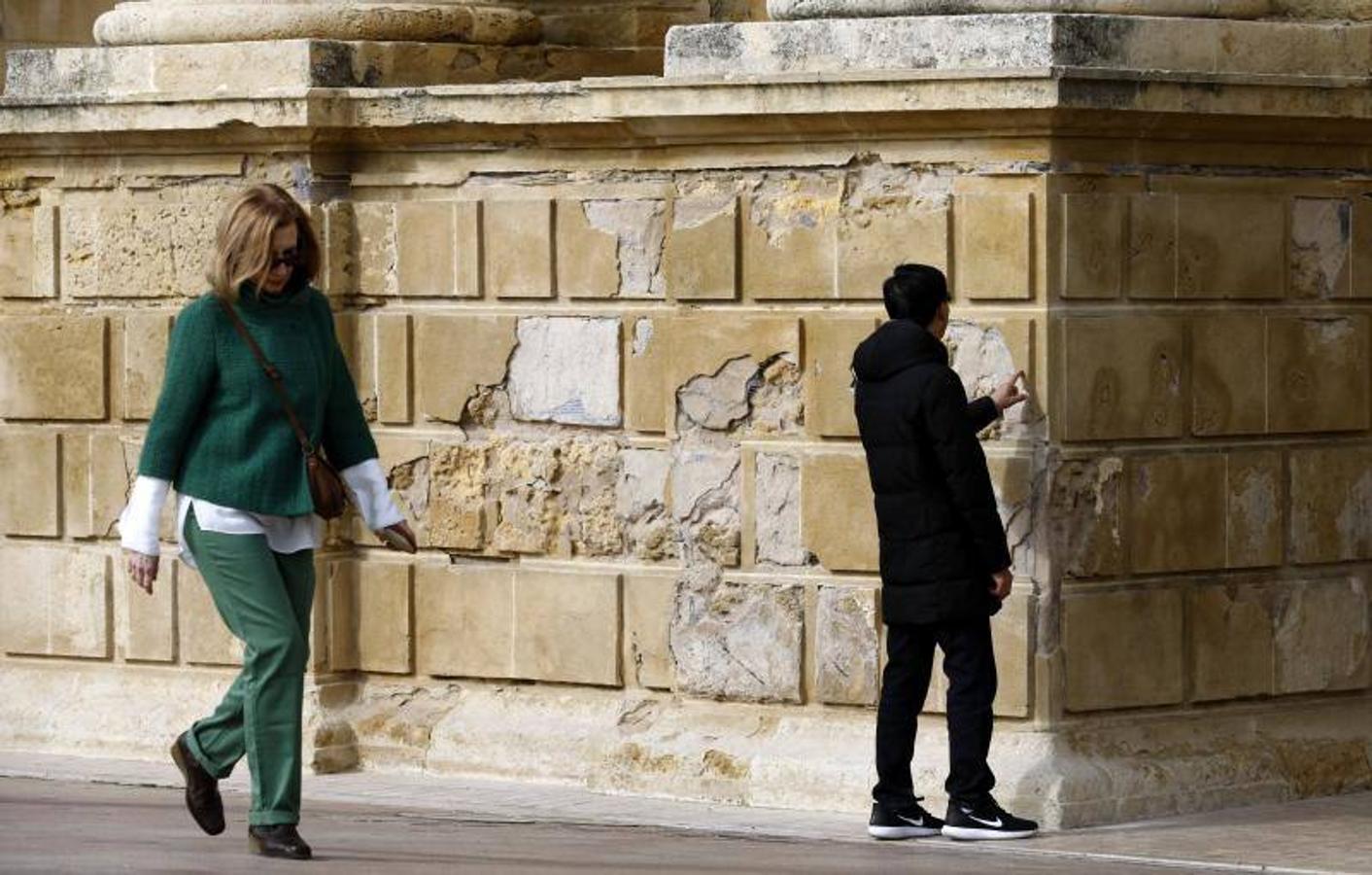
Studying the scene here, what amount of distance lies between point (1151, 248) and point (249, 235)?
2.92 meters

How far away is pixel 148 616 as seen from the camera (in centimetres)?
1337

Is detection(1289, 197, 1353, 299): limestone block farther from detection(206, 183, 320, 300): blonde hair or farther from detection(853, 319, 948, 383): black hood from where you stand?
detection(206, 183, 320, 300): blonde hair

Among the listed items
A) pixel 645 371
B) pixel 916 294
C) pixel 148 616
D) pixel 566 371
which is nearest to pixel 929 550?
pixel 916 294

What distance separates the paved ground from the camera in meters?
10.5

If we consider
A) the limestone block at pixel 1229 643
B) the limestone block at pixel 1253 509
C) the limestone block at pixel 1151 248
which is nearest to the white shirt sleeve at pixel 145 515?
the limestone block at pixel 1151 248

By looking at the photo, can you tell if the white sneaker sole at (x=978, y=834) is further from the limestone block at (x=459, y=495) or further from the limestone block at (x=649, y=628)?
the limestone block at (x=459, y=495)

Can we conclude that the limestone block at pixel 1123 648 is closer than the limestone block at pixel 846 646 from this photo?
Yes

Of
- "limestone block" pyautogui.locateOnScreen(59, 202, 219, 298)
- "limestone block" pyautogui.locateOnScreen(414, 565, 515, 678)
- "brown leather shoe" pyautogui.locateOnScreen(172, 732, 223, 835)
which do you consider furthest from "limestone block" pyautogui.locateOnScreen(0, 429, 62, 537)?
"brown leather shoe" pyautogui.locateOnScreen(172, 732, 223, 835)

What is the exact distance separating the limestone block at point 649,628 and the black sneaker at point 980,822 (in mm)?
1470

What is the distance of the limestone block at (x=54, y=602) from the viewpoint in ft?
44.3

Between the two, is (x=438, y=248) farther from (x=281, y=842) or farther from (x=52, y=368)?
(x=281, y=842)

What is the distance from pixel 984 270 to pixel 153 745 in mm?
3416

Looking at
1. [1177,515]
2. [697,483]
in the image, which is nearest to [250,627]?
[697,483]

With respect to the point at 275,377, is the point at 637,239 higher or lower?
higher
